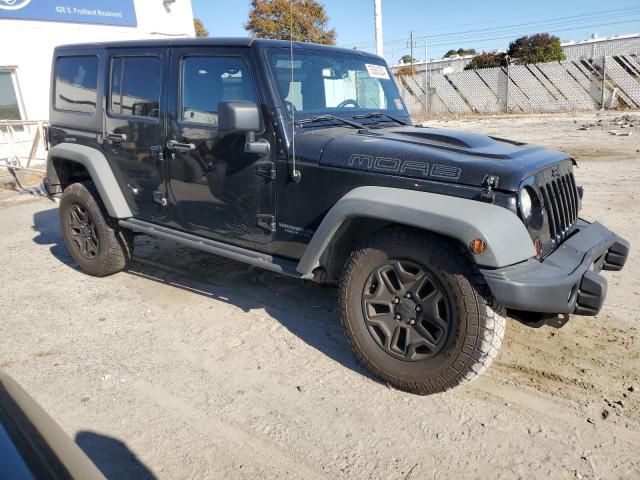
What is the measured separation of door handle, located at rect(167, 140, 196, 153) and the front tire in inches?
59.9

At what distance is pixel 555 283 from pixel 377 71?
2458 millimetres

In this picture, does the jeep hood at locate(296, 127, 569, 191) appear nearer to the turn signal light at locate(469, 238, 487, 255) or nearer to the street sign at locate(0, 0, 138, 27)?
the turn signal light at locate(469, 238, 487, 255)

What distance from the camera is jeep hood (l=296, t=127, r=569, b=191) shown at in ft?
8.91

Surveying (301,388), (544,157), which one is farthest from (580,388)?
(301,388)

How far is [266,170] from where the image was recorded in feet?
11.0

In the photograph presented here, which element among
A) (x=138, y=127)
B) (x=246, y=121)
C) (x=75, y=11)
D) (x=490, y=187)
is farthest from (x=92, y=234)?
(x=75, y=11)

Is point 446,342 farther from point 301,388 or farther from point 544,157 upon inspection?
point 544,157

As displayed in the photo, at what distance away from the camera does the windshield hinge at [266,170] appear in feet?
10.9

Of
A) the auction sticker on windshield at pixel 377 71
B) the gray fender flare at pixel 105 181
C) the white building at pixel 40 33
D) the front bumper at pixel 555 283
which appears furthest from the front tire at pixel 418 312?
the white building at pixel 40 33

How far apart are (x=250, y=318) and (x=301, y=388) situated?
1.07 meters

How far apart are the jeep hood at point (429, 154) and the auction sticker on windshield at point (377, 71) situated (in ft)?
2.91

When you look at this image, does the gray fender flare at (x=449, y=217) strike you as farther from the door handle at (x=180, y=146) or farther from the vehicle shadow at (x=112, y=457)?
the vehicle shadow at (x=112, y=457)

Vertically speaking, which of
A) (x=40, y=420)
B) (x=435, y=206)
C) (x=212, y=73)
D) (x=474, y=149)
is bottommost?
(x=40, y=420)

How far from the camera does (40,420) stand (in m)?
1.63
